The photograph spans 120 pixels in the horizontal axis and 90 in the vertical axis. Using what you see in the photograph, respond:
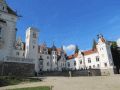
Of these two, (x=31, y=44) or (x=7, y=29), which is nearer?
(x=7, y=29)

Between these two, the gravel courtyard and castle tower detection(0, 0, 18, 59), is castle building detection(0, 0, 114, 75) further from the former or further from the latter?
the gravel courtyard

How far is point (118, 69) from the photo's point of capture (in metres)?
61.6

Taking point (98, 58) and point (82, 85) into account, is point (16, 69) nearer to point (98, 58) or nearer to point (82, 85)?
point (82, 85)

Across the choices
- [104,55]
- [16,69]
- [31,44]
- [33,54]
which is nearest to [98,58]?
[104,55]

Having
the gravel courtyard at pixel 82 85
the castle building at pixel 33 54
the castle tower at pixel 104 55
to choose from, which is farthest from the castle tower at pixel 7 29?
the castle tower at pixel 104 55

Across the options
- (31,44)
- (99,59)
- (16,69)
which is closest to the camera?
(16,69)

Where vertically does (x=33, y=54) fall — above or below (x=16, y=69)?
above

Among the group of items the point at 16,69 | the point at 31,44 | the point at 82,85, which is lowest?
the point at 82,85

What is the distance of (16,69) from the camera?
107ft

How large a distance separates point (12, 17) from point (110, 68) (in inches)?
1710

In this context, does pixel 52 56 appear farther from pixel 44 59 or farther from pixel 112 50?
pixel 112 50

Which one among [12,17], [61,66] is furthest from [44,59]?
[12,17]

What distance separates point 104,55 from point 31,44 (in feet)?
105

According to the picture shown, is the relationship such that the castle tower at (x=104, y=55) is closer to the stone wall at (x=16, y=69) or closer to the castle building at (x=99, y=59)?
the castle building at (x=99, y=59)
